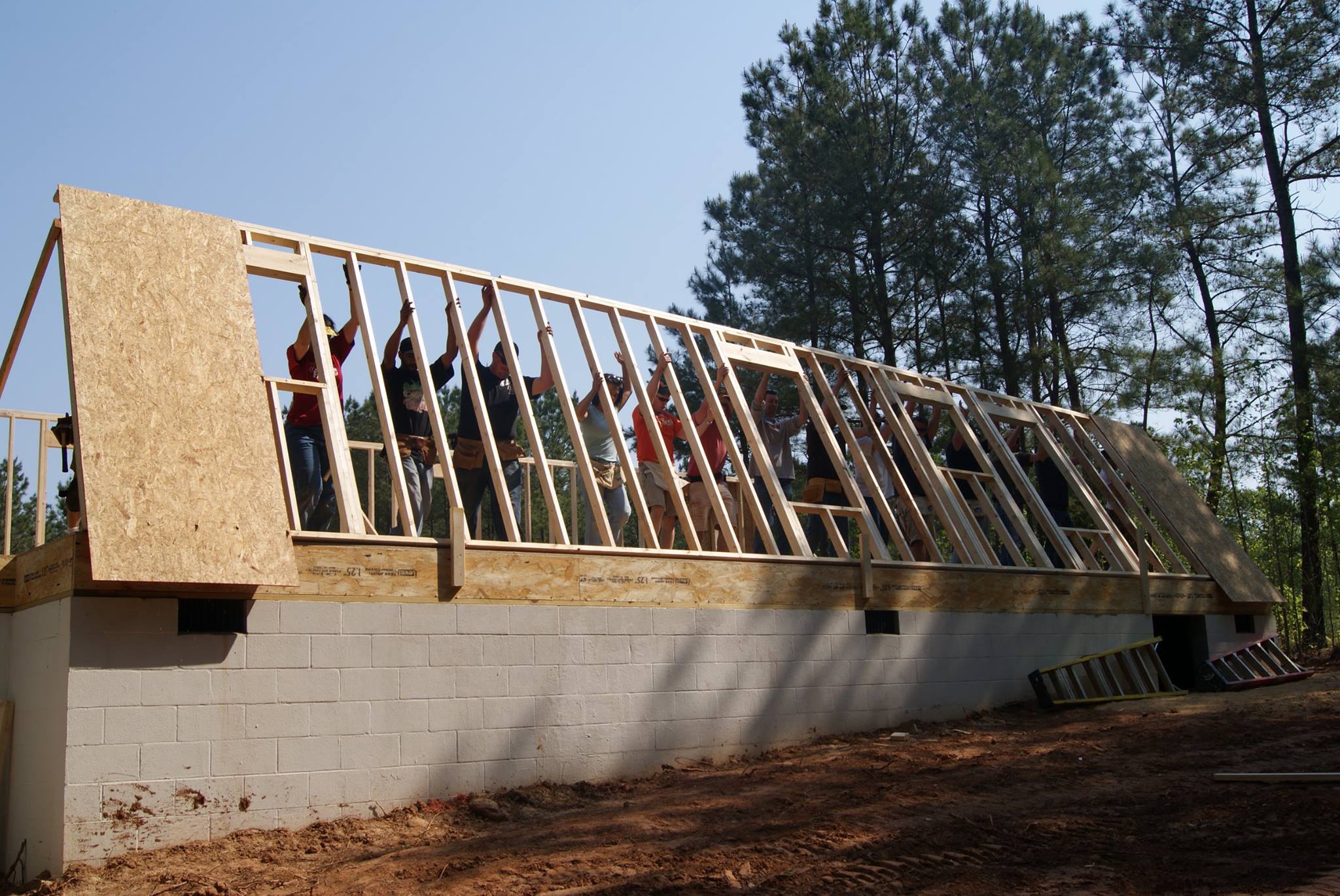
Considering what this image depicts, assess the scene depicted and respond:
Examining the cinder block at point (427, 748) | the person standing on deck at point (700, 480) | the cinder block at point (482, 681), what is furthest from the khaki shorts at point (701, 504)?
the cinder block at point (427, 748)

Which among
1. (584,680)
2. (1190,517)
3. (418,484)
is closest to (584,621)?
(584,680)

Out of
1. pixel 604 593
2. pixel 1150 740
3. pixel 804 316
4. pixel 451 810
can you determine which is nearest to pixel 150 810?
pixel 451 810

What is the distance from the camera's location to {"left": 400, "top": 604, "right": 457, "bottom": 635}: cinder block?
629cm

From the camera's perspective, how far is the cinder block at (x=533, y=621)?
6.72 m

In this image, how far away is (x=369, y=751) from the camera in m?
6.05

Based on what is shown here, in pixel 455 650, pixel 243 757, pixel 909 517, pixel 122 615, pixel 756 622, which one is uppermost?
pixel 909 517

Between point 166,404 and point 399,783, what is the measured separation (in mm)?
2296

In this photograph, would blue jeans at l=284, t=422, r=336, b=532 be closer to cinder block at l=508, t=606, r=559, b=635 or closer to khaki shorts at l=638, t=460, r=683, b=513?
cinder block at l=508, t=606, r=559, b=635

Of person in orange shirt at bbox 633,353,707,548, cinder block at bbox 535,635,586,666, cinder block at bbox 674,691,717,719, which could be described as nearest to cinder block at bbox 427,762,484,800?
cinder block at bbox 535,635,586,666

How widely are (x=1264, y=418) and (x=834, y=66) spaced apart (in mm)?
8192

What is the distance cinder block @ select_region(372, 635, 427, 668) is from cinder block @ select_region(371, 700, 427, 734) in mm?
201

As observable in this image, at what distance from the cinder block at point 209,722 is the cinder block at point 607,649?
2099 millimetres

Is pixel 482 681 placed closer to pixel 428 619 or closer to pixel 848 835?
pixel 428 619

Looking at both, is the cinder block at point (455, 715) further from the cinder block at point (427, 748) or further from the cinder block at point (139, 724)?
the cinder block at point (139, 724)
